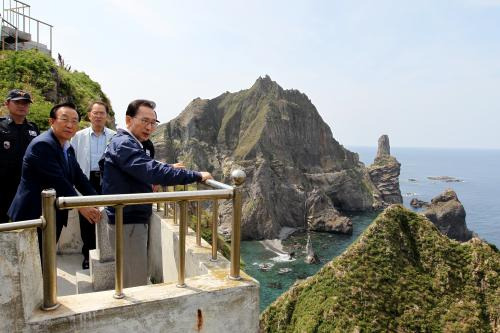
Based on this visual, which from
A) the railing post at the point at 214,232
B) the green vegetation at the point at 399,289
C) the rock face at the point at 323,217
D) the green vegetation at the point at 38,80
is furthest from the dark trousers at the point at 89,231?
the rock face at the point at 323,217

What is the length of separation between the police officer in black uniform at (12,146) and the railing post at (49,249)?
→ 2913 mm

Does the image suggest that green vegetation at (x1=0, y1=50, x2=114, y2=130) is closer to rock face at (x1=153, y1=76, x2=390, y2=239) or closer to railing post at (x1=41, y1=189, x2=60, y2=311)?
railing post at (x1=41, y1=189, x2=60, y2=311)

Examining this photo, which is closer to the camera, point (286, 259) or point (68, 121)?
point (68, 121)

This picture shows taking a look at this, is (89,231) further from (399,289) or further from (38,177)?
(399,289)

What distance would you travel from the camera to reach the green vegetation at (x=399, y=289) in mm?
28641

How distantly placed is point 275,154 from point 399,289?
84726mm

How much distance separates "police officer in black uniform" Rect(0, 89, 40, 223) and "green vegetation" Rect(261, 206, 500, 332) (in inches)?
1101

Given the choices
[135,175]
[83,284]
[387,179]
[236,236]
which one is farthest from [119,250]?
[387,179]

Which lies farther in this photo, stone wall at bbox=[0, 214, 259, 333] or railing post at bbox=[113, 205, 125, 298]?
railing post at bbox=[113, 205, 125, 298]

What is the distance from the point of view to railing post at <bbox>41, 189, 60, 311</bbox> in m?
2.73

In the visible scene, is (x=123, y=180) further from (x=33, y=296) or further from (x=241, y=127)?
(x=241, y=127)

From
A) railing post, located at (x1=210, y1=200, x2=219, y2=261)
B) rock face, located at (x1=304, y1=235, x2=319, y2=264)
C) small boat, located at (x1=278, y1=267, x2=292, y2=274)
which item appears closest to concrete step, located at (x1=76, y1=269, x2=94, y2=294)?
railing post, located at (x1=210, y1=200, x2=219, y2=261)

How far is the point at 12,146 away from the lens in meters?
5.12

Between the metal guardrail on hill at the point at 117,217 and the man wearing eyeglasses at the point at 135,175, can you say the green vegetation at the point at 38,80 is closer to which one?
the man wearing eyeglasses at the point at 135,175
